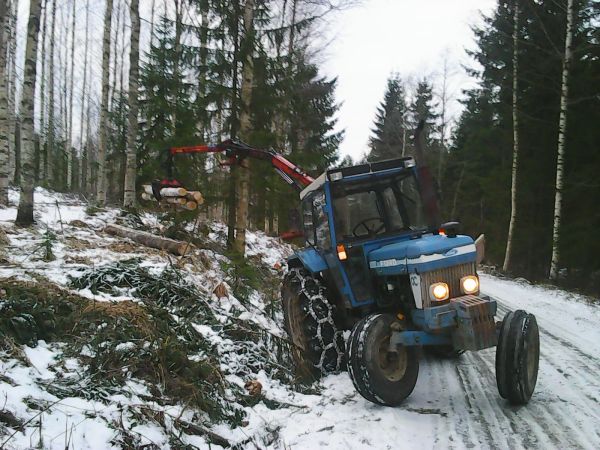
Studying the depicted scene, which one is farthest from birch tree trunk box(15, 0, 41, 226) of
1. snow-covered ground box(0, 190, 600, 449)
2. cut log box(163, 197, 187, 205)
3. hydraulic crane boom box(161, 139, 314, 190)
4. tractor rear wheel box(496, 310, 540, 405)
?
tractor rear wheel box(496, 310, 540, 405)

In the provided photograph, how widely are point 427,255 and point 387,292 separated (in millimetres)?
873

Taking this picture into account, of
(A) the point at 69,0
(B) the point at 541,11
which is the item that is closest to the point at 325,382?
(B) the point at 541,11

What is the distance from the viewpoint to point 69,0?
2506 centimetres

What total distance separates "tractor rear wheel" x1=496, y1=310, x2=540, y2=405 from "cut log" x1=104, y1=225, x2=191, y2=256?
5.59m

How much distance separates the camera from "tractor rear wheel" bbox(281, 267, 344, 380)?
5.43m

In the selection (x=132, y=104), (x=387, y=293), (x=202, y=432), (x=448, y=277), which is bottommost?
(x=202, y=432)

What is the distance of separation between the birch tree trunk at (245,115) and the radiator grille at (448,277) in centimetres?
633

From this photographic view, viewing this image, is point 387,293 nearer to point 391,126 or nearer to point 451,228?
point 451,228

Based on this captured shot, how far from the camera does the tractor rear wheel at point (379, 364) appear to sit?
4.26 meters

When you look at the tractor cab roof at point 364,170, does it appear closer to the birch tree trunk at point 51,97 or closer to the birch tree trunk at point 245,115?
the birch tree trunk at point 245,115

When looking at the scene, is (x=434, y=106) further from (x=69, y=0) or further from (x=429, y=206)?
(x=429, y=206)

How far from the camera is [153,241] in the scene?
8688 millimetres

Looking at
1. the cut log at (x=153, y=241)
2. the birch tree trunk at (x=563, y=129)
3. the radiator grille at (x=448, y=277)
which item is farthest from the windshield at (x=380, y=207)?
the birch tree trunk at (x=563, y=129)

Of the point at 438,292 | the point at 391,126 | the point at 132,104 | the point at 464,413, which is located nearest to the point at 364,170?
the point at 438,292
